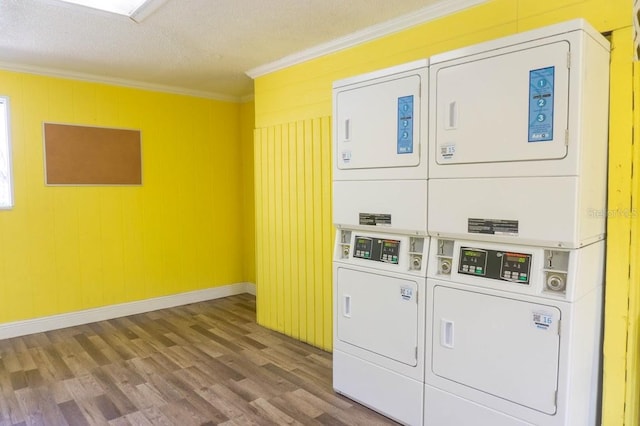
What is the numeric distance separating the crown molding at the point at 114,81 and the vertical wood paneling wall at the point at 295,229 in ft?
4.47

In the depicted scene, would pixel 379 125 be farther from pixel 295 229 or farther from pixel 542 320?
pixel 295 229

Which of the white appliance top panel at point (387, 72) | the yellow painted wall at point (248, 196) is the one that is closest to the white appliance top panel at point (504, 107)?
the white appliance top panel at point (387, 72)

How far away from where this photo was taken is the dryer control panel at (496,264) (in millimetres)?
1942

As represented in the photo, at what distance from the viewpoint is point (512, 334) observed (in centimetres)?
197

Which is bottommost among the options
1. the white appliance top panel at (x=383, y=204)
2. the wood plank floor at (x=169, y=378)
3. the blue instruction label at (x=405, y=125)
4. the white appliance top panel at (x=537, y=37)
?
the wood plank floor at (x=169, y=378)


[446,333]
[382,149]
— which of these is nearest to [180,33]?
[382,149]

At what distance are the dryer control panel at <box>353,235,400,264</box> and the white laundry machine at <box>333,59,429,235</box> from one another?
0.30ft

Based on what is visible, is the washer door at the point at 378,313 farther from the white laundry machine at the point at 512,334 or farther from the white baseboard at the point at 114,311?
the white baseboard at the point at 114,311

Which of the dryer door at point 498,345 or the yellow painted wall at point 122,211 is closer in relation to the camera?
the dryer door at point 498,345

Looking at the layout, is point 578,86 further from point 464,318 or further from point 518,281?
point 464,318

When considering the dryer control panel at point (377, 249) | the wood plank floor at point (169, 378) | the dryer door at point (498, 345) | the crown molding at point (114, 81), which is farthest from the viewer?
the crown molding at point (114, 81)

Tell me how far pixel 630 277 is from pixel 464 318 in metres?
0.82

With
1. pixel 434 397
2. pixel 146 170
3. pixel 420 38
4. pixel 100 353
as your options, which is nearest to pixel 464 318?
pixel 434 397

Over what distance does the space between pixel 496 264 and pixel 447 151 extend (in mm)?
630
